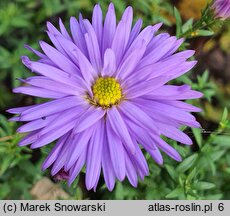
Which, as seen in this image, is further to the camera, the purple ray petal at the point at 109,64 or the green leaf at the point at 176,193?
the green leaf at the point at 176,193

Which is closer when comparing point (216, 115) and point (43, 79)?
point (43, 79)

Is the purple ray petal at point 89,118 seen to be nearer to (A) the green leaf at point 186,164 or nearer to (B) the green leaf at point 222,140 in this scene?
(A) the green leaf at point 186,164

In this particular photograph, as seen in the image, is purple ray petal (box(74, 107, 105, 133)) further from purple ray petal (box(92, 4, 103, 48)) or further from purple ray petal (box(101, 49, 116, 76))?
purple ray petal (box(92, 4, 103, 48))

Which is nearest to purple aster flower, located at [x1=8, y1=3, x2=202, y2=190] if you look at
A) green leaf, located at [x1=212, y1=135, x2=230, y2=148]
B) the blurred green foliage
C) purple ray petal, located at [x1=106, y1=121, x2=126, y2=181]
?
purple ray petal, located at [x1=106, y1=121, x2=126, y2=181]

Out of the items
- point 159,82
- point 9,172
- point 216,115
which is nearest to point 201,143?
point 216,115

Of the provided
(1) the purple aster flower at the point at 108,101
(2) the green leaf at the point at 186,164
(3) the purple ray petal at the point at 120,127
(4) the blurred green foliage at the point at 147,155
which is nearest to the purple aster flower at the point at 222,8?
(4) the blurred green foliage at the point at 147,155

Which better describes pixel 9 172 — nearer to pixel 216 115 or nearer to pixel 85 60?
pixel 85 60

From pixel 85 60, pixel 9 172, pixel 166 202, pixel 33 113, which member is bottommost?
pixel 166 202
